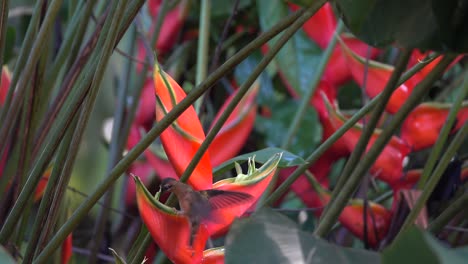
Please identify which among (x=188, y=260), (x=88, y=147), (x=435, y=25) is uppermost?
(x=435, y=25)

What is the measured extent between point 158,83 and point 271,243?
6.3 inches

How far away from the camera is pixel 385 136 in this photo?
0.35 metres

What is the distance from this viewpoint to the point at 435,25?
1.04 ft

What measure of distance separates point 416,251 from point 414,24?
12 centimetres

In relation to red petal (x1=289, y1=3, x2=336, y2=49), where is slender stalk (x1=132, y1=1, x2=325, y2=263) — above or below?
above

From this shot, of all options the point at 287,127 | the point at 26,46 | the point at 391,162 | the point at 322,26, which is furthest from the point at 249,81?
the point at 287,127

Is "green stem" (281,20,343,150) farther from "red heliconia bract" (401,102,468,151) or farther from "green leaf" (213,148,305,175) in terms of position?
"green leaf" (213,148,305,175)

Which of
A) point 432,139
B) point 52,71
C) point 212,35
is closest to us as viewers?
point 52,71

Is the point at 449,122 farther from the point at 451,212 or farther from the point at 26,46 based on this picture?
the point at 26,46

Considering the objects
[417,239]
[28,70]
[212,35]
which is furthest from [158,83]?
[212,35]

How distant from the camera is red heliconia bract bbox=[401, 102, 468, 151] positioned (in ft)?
1.88

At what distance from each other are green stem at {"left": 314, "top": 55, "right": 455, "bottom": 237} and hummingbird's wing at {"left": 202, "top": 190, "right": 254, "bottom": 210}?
4 cm

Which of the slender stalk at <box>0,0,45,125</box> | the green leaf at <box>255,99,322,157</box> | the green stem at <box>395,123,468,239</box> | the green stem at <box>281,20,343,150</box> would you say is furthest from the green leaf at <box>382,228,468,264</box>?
the green leaf at <box>255,99,322,157</box>

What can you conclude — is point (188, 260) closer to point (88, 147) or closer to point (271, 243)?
point (271, 243)
